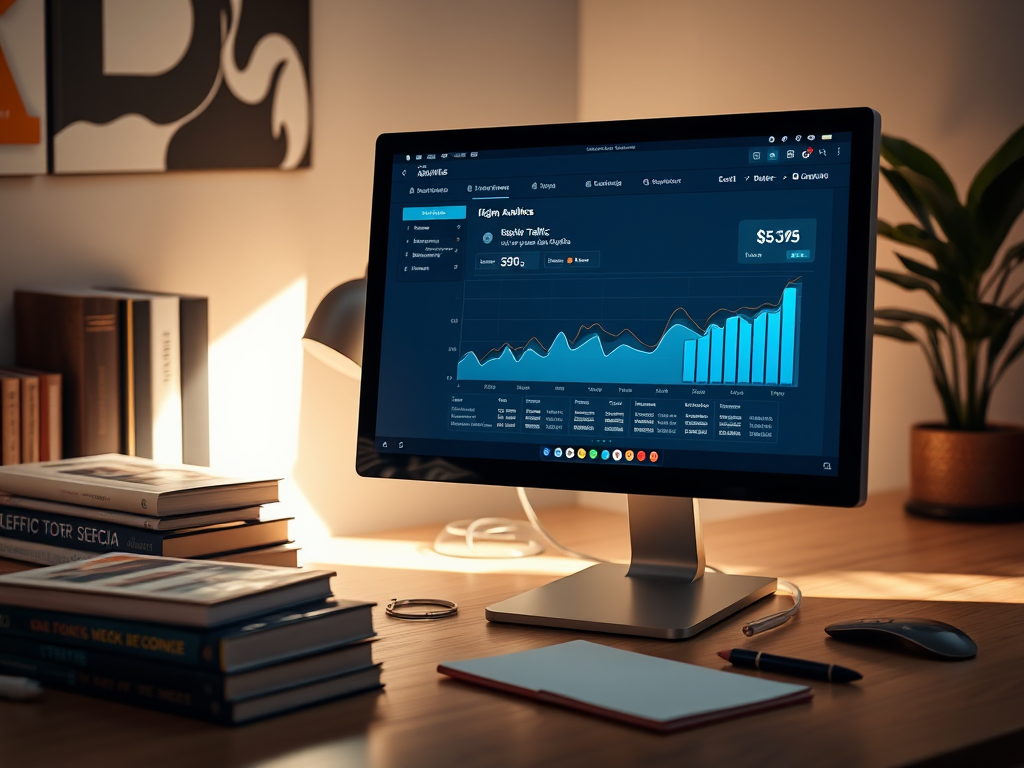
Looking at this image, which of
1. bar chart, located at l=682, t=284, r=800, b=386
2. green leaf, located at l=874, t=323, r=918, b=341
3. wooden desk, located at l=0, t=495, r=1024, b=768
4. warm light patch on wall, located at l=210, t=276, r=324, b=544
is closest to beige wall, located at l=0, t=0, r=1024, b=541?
warm light patch on wall, located at l=210, t=276, r=324, b=544

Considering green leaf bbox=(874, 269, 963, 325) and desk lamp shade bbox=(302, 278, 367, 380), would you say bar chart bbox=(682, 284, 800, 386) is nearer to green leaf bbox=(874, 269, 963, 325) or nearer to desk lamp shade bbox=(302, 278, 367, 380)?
desk lamp shade bbox=(302, 278, 367, 380)

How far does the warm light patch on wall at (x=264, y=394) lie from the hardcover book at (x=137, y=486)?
38 centimetres

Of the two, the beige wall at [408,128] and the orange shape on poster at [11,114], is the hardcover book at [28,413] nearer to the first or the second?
the beige wall at [408,128]

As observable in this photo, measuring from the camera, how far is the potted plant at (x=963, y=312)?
5.98ft

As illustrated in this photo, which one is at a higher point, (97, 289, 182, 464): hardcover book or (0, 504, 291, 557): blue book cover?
(97, 289, 182, 464): hardcover book

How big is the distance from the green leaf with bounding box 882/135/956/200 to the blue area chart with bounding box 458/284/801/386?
2.42 feet

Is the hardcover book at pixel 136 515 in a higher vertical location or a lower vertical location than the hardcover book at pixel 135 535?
higher

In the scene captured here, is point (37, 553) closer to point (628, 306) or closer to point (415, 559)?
point (415, 559)

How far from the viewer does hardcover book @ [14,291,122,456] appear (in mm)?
1555

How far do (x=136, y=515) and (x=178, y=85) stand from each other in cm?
72

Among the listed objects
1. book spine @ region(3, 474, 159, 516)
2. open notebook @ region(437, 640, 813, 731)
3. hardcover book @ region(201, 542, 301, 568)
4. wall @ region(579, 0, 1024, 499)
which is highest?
wall @ region(579, 0, 1024, 499)

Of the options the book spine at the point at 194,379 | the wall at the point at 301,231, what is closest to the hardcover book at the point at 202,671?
the book spine at the point at 194,379

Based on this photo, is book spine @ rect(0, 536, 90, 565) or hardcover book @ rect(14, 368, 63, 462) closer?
book spine @ rect(0, 536, 90, 565)

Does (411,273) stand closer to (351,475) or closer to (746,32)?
(351,475)
